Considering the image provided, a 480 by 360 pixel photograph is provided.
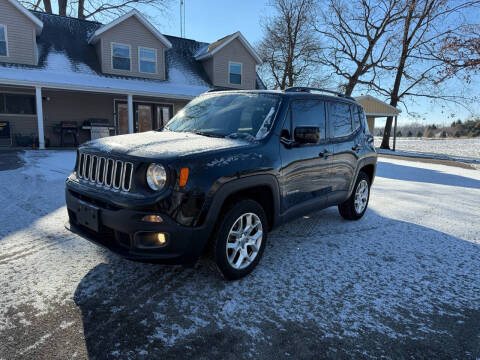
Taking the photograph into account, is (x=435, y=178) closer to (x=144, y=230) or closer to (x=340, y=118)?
(x=340, y=118)

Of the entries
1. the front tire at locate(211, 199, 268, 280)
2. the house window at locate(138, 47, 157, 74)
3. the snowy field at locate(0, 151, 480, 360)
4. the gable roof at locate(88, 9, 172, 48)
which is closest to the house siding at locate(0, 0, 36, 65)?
the gable roof at locate(88, 9, 172, 48)

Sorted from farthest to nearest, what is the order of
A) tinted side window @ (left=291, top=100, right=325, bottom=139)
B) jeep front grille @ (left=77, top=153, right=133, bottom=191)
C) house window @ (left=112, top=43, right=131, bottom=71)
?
house window @ (left=112, top=43, right=131, bottom=71)
tinted side window @ (left=291, top=100, right=325, bottom=139)
jeep front grille @ (left=77, top=153, right=133, bottom=191)

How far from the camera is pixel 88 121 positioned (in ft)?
51.7

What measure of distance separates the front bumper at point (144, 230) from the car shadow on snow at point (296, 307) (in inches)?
16.6

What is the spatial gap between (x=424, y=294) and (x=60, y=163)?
9.78 meters

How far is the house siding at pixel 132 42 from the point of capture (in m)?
16.0

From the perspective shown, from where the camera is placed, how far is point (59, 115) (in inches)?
618

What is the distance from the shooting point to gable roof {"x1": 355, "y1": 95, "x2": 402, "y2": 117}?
85.0ft

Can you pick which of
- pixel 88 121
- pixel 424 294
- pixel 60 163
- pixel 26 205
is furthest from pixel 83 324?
pixel 88 121

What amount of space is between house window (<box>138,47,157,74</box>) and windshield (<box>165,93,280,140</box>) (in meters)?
14.4

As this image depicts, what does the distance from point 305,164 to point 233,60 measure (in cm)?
1764

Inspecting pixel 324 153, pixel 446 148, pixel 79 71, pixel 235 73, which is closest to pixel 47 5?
pixel 79 71

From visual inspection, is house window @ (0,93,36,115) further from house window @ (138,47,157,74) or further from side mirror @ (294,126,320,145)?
side mirror @ (294,126,320,145)

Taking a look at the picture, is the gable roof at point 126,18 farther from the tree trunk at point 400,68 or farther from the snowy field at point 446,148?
the snowy field at point 446,148
